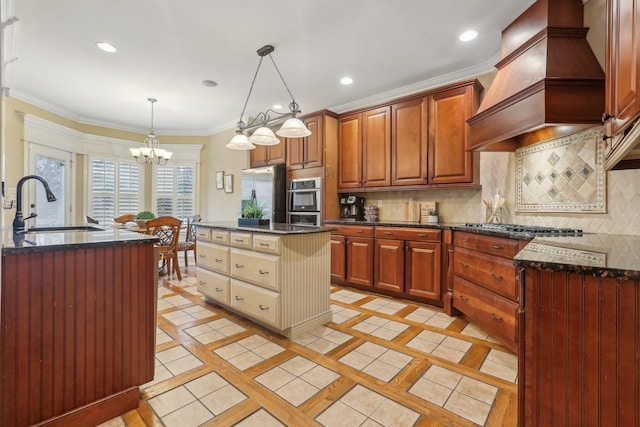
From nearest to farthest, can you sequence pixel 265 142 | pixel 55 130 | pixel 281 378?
pixel 281 378, pixel 265 142, pixel 55 130

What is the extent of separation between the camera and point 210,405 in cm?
158

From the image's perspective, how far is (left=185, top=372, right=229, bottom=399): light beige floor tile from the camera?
170 cm

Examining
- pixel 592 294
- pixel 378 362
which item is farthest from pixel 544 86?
pixel 378 362

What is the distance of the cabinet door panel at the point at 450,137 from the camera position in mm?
3186

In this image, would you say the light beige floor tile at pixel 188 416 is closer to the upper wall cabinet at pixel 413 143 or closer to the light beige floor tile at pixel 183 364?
the light beige floor tile at pixel 183 364

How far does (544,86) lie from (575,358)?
180 cm

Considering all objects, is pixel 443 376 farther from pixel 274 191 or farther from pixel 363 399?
pixel 274 191

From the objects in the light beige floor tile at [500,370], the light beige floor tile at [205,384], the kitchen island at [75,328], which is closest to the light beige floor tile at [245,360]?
the light beige floor tile at [205,384]

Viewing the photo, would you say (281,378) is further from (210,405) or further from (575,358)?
(575,358)

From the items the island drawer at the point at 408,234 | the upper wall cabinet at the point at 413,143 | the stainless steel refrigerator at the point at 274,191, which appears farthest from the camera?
the stainless steel refrigerator at the point at 274,191

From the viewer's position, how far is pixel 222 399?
163cm

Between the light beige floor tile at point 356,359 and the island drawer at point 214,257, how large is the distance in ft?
4.58

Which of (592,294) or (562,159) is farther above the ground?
(562,159)

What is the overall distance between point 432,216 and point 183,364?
300cm
